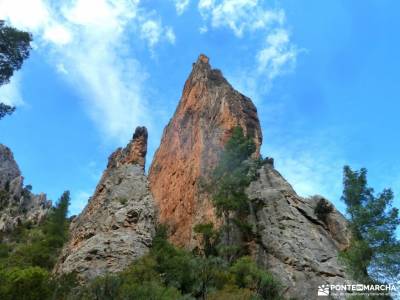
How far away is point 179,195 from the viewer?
51188mm

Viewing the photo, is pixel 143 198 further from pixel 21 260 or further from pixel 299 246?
pixel 299 246

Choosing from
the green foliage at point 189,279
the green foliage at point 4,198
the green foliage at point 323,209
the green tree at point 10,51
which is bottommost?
the green foliage at point 189,279

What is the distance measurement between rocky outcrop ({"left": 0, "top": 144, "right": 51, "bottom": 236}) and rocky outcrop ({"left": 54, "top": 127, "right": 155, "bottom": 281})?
32860mm

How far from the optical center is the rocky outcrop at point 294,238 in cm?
3125

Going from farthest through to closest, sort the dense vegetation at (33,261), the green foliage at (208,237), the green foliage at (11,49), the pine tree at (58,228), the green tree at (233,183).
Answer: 1. the pine tree at (58,228)
2. the green tree at (233,183)
3. the green foliage at (208,237)
4. the green foliage at (11,49)
5. the dense vegetation at (33,261)

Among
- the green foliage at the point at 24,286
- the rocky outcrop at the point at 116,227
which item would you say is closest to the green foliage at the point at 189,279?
the rocky outcrop at the point at 116,227

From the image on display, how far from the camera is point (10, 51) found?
82.4 ft

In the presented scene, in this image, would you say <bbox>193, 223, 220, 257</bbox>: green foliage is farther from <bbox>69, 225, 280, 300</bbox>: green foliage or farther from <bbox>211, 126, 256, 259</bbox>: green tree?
<bbox>69, 225, 280, 300</bbox>: green foliage

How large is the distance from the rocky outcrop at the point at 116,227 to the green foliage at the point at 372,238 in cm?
1523

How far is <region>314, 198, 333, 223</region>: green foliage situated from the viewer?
133 ft

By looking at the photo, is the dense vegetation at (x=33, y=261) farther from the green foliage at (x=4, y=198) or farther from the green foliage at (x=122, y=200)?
the green foliage at (x=4, y=198)

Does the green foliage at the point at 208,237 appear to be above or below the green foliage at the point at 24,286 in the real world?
above

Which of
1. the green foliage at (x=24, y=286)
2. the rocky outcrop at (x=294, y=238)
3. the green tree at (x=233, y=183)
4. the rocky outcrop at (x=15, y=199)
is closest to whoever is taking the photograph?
the green foliage at (x=24, y=286)
